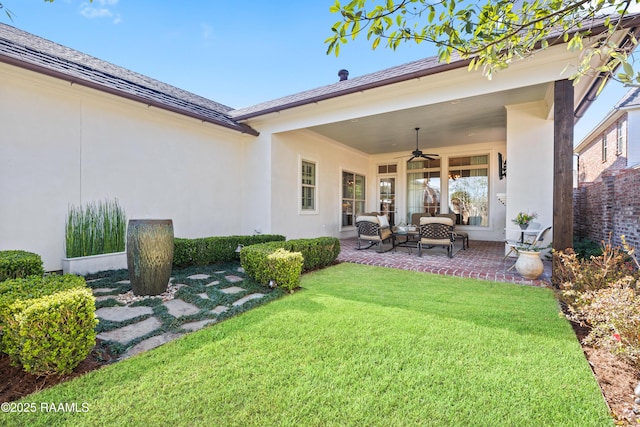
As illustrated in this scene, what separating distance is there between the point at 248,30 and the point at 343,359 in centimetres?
801

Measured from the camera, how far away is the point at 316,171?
365 inches

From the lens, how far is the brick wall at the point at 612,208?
481cm

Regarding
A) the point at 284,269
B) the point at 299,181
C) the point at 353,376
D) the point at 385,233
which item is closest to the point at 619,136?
the point at 385,233

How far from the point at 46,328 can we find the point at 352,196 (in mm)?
9867

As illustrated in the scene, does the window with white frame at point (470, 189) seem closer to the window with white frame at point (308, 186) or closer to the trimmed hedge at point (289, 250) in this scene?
the window with white frame at point (308, 186)

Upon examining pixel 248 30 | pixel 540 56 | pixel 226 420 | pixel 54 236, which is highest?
pixel 248 30

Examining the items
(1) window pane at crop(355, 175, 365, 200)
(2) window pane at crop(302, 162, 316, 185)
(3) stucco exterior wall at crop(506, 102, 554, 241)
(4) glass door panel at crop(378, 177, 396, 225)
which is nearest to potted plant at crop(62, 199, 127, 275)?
(2) window pane at crop(302, 162, 316, 185)

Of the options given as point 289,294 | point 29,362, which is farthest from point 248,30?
point 29,362

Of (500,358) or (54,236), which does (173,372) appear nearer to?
(500,358)

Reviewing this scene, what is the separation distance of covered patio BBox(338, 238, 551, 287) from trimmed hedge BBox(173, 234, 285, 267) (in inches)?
96.7

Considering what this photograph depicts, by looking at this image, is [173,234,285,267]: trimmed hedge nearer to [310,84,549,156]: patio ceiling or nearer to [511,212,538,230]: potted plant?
[310,84,549,156]: patio ceiling

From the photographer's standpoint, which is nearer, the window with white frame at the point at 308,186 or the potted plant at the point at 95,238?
the potted plant at the point at 95,238

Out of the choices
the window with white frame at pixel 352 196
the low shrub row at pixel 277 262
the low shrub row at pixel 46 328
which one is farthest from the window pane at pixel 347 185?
the low shrub row at pixel 46 328

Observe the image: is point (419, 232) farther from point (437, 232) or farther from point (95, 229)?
point (95, 229)
